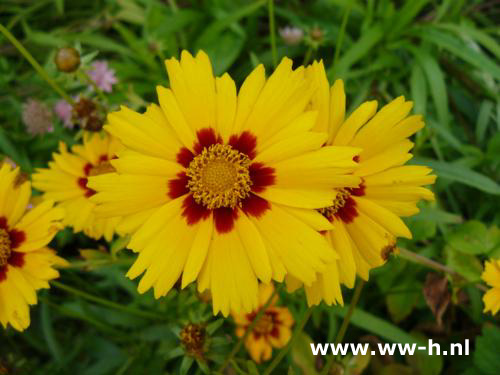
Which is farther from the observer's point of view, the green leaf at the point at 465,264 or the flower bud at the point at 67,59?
the green leaf at the point at 465,264

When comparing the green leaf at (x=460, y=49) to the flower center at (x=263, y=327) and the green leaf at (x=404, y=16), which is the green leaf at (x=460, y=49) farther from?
the flower center at (x=263, y=327)

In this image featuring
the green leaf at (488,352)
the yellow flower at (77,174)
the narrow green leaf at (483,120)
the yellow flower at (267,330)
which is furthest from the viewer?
the narrow green leaf at (483,120)

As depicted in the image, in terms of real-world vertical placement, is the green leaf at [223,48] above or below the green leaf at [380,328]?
above

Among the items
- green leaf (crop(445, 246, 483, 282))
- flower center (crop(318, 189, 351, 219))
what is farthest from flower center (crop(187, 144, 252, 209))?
green leaf (crop(445, 246, 483, 282))

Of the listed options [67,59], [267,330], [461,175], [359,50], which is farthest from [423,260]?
[67,59]

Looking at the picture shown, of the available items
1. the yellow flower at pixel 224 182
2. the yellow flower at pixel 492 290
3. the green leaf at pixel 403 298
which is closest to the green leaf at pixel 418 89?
the green leaf at pixel 403 298
